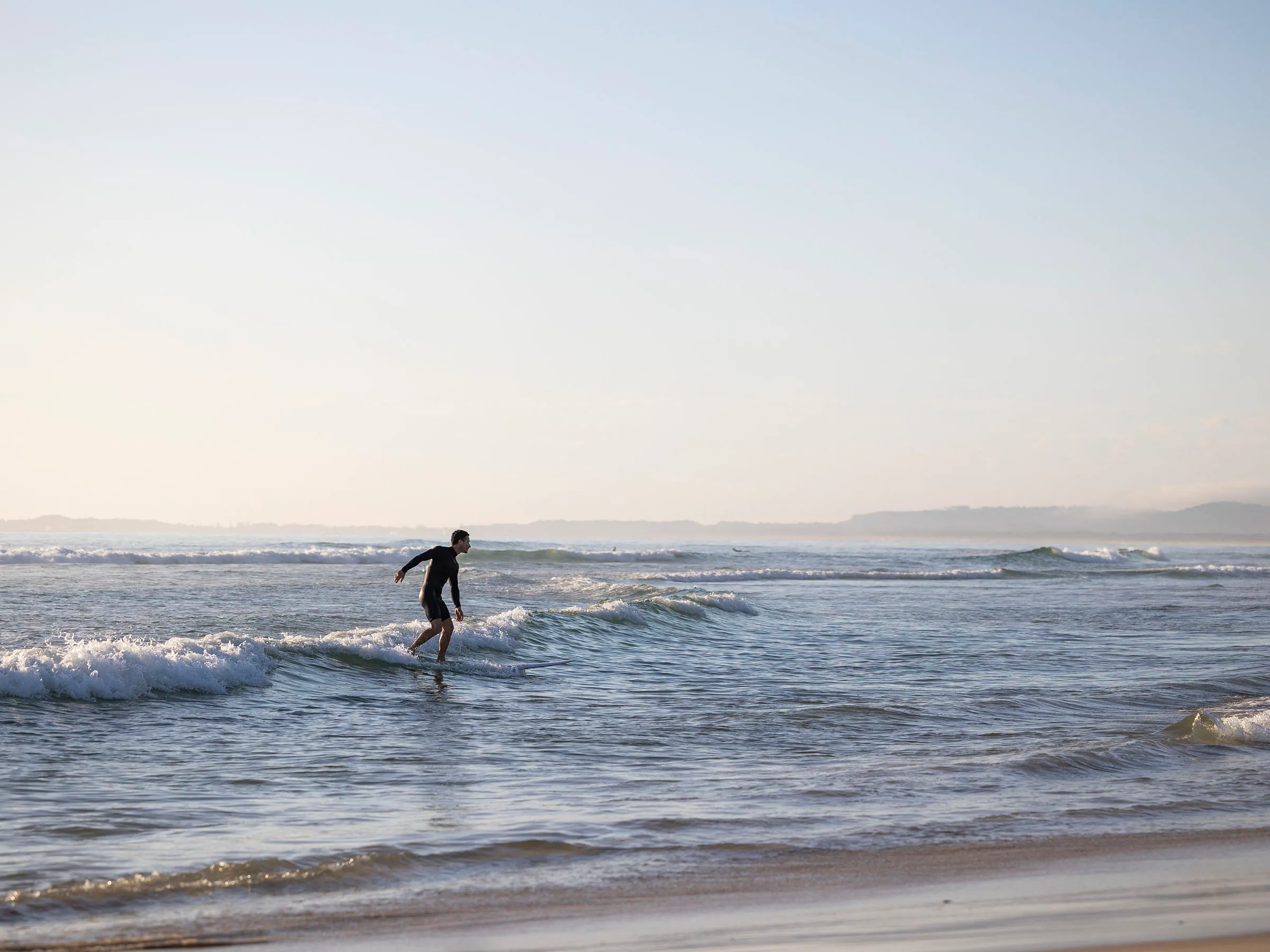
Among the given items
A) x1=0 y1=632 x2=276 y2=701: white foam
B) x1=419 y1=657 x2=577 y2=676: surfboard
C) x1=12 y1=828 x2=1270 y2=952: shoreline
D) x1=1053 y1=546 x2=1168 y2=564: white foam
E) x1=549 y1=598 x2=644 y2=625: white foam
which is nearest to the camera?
x1=12 y1=828 x2=1270 y2=952: shoreline

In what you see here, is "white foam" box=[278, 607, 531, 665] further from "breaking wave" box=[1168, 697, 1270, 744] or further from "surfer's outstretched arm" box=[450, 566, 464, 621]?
"breaking wave" box=[1168, 697, 1270, 744]

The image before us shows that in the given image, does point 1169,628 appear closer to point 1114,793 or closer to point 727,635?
point 727,635

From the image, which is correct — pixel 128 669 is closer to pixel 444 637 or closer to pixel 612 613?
pixel 444 637

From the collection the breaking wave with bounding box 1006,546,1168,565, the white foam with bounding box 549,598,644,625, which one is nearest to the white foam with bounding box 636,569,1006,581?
the breaking wave with bounding box 1006,546,1168,565

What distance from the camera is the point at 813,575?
44688 mm

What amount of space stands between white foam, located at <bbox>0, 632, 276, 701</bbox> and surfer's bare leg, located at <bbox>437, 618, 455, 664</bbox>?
253 cm

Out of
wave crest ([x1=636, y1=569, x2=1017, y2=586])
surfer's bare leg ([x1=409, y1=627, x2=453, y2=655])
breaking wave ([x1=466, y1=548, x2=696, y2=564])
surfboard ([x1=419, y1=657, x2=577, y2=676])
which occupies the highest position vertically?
surfer's bare leg ([x1=409, y1=627, x2=453, y2=655])

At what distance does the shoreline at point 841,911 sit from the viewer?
4535 millimetres

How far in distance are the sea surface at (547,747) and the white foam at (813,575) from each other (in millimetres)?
21039

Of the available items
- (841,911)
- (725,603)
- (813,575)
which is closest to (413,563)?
(841,911)

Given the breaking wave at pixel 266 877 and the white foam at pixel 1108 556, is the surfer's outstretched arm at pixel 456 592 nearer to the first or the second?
the breaking wave at pixel 266 877

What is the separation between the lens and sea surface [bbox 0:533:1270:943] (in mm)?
5766

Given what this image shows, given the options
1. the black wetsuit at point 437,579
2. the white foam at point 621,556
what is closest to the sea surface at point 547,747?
the black wetsuit at point 437,579

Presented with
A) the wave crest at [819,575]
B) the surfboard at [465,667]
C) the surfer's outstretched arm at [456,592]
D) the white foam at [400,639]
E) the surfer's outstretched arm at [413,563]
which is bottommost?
the wave crest at [819,575]
